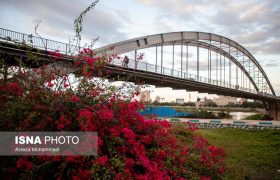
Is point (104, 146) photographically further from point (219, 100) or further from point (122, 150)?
point (219, 100)

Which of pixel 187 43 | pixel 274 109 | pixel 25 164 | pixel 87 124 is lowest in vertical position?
pixel 274 109

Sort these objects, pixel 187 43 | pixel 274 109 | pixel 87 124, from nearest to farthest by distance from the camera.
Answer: pixel 87 124, pixel 187 43, pixel 274 109

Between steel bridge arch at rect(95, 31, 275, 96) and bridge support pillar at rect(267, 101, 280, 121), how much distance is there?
793cm

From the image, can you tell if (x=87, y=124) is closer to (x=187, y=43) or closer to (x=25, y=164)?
(x=25, y=164)

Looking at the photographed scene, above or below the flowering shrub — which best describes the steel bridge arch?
above

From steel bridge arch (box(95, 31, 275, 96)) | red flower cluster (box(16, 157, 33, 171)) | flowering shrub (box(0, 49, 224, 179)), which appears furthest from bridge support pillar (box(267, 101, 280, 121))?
red flower cluster (box(16, 157, 33, 171))

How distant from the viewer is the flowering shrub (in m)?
3.96

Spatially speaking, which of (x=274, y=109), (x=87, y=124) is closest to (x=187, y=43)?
(x=87, y=124)

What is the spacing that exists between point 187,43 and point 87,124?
32.7 metres

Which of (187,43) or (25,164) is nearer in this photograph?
(25,164)

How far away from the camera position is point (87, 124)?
3943mm

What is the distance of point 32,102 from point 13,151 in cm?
85

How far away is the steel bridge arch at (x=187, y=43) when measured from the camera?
23781mm

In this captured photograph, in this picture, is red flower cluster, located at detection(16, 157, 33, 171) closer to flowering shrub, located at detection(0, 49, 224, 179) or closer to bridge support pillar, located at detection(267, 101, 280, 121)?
flowering shrub, located at detection(0, 49, 224, 179)
